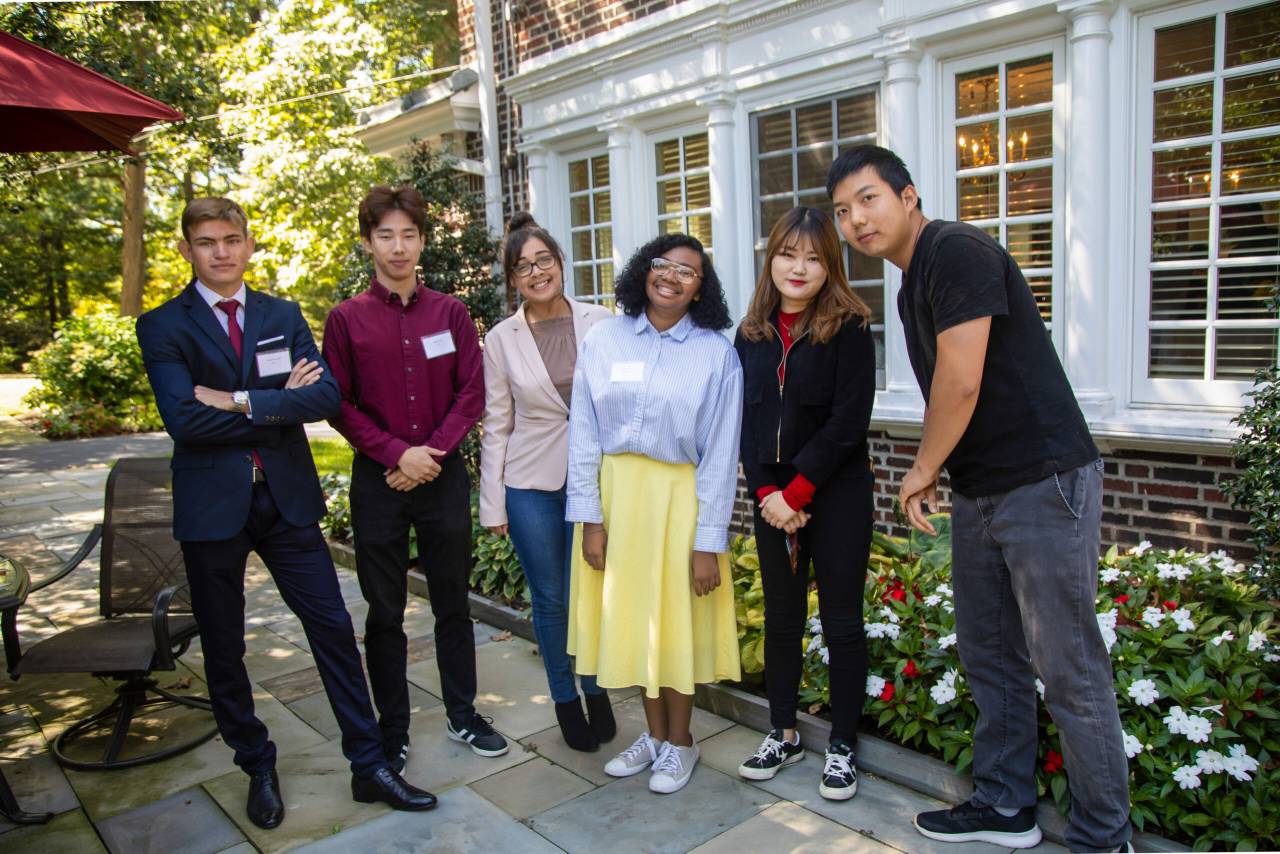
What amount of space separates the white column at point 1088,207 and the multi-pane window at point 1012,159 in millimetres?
204

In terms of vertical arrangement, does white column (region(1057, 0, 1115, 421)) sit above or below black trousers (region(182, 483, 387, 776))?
above

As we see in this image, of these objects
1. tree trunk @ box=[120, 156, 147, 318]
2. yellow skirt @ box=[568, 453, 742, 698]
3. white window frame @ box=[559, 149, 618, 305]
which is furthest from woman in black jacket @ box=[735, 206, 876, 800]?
tree trunk @ box=[120, 156, 147, 318]

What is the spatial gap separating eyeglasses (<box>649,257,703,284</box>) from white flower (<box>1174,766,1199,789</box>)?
214cm

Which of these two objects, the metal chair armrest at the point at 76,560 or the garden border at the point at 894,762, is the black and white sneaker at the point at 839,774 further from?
the metal chair armrest at the point at 76,560

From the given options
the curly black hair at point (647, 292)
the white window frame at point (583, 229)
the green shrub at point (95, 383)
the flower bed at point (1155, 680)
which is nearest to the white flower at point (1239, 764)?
the flower bed at point (1155, 680)

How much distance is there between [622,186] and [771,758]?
4819mm

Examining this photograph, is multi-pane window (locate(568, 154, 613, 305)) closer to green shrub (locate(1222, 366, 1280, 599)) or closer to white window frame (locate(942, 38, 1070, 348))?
white window frame (locate(942, 38, 1070, 348))

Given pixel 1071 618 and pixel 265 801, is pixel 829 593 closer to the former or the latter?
pixel 1071 618

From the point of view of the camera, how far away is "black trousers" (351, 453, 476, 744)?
3.53 m

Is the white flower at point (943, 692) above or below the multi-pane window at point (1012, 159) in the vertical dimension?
below

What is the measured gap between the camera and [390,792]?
131 inches

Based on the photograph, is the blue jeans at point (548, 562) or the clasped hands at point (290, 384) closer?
the clasped hands at point (290, 384)

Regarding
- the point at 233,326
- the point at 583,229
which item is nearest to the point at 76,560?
the point at 233,326

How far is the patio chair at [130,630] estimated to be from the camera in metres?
3.75
